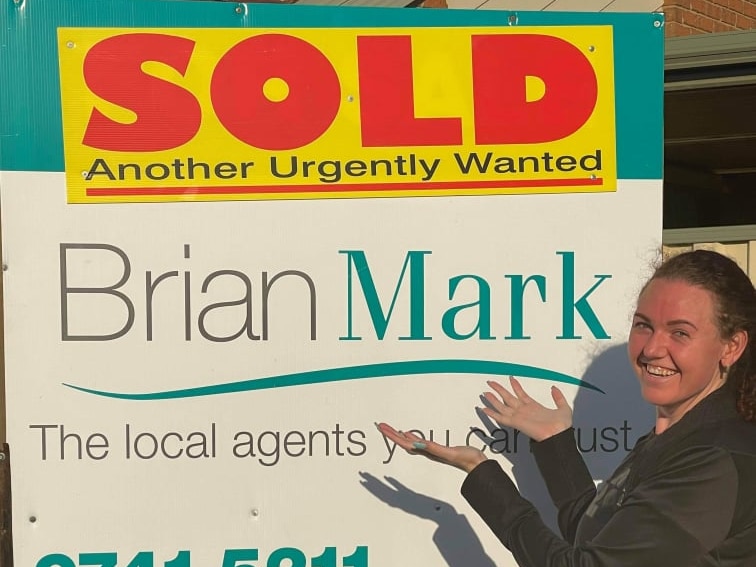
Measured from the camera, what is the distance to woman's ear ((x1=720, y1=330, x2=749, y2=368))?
1975mm

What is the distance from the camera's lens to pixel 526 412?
8.75ft

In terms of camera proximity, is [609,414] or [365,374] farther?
[609,414]

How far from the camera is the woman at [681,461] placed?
72.3 inches

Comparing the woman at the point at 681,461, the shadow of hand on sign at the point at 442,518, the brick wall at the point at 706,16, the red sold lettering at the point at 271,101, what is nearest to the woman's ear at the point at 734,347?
the woman at the point at 681,461

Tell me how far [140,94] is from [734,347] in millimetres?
1579

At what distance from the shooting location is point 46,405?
2596 millimetres

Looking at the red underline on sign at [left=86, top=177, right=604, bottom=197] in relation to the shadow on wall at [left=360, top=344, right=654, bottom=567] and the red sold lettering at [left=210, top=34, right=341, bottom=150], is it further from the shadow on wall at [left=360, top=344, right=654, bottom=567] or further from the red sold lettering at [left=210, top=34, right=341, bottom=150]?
the shadow on wall at [left=360, top=344, right=654, bottom=567]

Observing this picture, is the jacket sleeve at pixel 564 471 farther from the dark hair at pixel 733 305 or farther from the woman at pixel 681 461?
the dark hair at pixel 733 305

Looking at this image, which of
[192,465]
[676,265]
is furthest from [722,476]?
[192,465]

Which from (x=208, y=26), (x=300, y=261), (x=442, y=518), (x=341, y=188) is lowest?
(x=442, y=518)

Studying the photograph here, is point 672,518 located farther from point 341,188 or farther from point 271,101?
point 271,101

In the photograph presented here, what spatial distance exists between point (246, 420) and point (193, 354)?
0.72 ft

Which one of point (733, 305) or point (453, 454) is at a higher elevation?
point (733, 305)

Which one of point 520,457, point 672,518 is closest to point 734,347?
point 672,518
